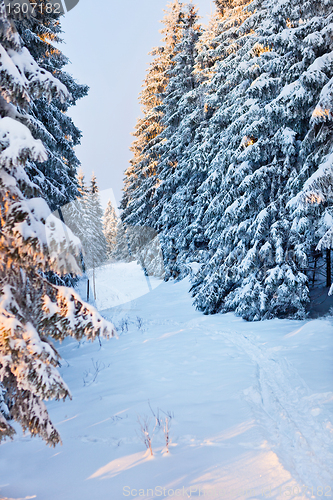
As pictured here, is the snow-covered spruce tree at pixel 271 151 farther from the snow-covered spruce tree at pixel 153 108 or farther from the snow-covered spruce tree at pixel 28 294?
the snow-covered spruce tree at pixel 153 108

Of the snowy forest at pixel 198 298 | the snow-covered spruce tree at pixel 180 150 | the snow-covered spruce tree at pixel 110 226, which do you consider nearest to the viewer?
the snowy forest at pixel 198 298

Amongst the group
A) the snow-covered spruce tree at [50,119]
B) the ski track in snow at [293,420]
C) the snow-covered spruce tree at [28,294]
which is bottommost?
the ski track in snow at [293,420]

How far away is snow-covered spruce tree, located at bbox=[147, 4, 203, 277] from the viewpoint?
1794 cm

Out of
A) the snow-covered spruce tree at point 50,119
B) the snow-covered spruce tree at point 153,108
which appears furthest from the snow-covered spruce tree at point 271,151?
the snow-covered spruce tree at point 153,108

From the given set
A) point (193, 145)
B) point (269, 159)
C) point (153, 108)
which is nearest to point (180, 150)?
point (193, 145)

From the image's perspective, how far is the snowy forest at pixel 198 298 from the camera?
345 centimetres

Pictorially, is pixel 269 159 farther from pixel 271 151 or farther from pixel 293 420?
pixel 293 420

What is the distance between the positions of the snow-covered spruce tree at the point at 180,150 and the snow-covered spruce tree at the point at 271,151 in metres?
5.52

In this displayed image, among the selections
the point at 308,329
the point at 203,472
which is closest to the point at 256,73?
the point at 308,329

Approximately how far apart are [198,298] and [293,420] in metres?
8.72

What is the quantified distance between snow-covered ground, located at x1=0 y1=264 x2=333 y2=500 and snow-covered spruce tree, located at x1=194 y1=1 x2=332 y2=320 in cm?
158

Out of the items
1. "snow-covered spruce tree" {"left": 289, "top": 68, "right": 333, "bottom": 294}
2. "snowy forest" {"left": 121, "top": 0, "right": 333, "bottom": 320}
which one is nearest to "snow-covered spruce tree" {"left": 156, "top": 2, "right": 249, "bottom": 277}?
"snowy forest" {"left": 121, "top": 0, "right": 333, "bottom": 320}

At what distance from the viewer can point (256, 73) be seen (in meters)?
10.8

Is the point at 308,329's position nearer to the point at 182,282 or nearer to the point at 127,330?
the point at 127,330
